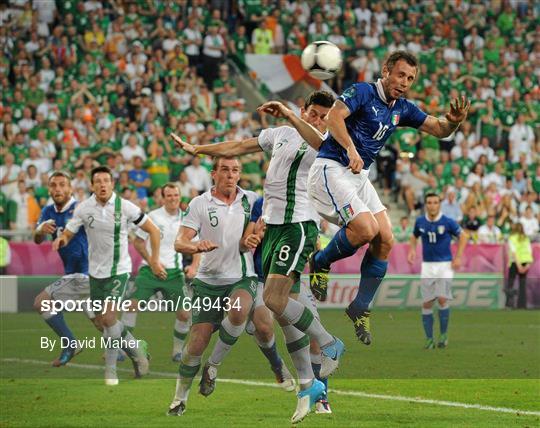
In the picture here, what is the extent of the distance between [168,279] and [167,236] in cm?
63

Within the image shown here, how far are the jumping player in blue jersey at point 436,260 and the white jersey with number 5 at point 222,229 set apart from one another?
6.13 metres

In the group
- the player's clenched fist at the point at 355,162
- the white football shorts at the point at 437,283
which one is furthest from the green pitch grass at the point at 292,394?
the player's clenched fist at the point at 355,162

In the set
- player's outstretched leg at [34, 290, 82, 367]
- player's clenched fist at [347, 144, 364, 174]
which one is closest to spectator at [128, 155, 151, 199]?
player's outstretched leg at [34, 290, 82, 367]

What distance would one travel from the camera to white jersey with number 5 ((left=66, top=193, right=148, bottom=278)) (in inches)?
507

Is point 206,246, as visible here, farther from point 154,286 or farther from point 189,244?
point 154,286

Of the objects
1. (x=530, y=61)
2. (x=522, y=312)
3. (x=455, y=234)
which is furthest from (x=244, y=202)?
(x=530, y=61)

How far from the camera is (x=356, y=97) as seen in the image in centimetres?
900

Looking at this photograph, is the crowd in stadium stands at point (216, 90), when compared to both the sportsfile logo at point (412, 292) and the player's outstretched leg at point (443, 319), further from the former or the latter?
the player's outstretched leg at point (443, 319)

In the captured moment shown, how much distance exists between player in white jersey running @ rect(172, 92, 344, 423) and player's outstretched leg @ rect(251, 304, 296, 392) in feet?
3.69

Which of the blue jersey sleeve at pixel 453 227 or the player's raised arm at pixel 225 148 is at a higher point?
the player's raised arm at pixel 225 148

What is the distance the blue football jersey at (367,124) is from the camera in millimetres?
9109

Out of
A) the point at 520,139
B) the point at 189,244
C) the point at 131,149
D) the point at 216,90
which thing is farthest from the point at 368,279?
the point at 520,139

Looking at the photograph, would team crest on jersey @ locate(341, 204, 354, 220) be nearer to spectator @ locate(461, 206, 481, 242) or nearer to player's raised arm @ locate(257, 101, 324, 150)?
player's raised arm @ locate(257, 101, 324, 150)

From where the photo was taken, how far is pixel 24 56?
81.7 feet
